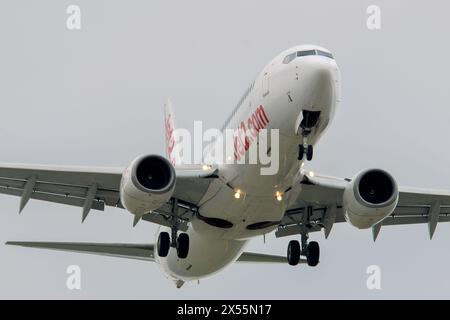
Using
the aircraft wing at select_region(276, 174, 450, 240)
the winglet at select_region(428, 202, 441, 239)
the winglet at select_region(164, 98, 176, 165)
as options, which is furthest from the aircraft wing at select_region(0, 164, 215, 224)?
the winglet at select_region(428, 202, 441, 239)

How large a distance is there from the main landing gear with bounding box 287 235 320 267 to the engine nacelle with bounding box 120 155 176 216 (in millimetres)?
5758

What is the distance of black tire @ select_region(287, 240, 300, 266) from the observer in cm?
3038

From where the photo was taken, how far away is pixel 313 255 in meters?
30.0

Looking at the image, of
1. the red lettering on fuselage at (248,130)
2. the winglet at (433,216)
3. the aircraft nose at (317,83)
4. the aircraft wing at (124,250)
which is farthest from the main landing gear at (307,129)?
the aircraft wing at (124,250)

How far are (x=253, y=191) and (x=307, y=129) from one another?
2.77 meters

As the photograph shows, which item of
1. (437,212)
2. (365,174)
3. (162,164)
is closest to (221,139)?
(162,164)

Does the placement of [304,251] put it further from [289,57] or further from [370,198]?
[289,57]

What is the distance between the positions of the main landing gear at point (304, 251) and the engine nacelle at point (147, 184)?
576cm

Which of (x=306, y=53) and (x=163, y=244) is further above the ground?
(x=306, y=53)

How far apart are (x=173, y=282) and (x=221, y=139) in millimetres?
8053

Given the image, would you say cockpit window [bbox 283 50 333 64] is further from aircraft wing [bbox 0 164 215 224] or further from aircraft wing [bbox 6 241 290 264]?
aircraft wing [bbox 6 241 290 264]

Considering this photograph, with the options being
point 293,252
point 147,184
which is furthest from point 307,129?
point 293,252

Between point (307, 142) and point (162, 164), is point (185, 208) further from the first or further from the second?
point (307, 142)

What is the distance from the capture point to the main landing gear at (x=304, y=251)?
98.5ft
